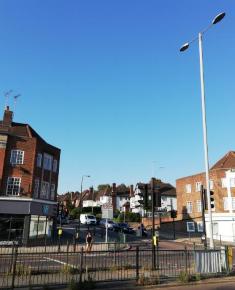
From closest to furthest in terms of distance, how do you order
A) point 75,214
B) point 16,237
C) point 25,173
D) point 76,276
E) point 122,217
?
1. point 76,276
2. point 16,237
3. point 25,173
4. point 122,217
5. point 75,214

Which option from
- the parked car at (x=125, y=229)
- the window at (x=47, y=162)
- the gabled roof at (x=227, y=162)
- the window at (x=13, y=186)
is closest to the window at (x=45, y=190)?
the window at (x=47, y=162)

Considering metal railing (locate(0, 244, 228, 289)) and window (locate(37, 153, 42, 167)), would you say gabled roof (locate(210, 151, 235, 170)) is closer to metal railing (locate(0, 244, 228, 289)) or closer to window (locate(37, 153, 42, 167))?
window (locate(37, 153, 42, 167))

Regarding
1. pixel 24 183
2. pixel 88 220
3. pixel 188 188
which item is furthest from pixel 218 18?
pixel 88 220

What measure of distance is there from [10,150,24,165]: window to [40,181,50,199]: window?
4064mm

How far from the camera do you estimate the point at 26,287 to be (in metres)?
11.8

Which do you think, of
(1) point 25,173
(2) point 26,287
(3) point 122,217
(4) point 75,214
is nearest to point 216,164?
(3) point 122,217

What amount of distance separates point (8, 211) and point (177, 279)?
27109 millimetres

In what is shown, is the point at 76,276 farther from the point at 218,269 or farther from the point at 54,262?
the point at 218,269

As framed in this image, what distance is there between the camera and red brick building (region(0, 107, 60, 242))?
3794cm

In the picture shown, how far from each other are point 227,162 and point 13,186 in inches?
1344

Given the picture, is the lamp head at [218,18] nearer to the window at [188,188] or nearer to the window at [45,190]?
the window at [45,190]

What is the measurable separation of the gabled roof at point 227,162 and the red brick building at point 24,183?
2695 centimetres

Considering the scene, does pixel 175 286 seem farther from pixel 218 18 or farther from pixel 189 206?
pixel 189 206

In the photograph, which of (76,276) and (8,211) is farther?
(8,211)
